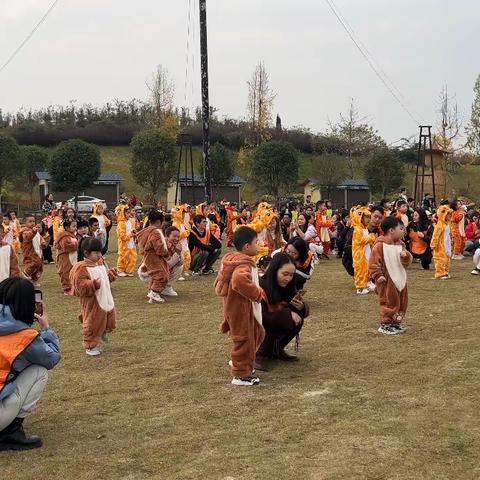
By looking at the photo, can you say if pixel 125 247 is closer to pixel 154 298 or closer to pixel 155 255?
pixel 154 298

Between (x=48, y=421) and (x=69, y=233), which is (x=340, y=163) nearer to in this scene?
(x=69, y=233)

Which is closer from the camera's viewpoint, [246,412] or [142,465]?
[142,465]

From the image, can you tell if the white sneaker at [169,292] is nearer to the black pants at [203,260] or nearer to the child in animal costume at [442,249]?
the black pants at [203,260]

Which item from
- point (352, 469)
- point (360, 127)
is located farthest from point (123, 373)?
point (360, 127)

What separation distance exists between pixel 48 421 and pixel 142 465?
4.61ft

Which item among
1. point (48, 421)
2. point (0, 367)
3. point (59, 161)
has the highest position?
point (59, 161)

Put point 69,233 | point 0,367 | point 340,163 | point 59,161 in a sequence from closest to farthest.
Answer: point 0,367
point 69,233
point 59,161
point 340,163

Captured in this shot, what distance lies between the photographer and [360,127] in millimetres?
53344

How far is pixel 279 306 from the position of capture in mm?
7254

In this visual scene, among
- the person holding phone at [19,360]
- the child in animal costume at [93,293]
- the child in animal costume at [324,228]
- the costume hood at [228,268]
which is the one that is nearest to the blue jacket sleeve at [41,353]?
the person holding phone at [19,360]

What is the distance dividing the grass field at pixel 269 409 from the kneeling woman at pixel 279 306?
391 millimetres

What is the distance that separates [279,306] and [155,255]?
189 inches

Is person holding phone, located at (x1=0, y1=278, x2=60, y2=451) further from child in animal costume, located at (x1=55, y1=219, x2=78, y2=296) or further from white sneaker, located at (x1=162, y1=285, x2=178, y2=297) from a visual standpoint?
child in animal costume, located at (x1=55, y1=219, x2=78, y2=296)

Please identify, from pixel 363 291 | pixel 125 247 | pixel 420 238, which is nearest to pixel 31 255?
pixel 125 247
